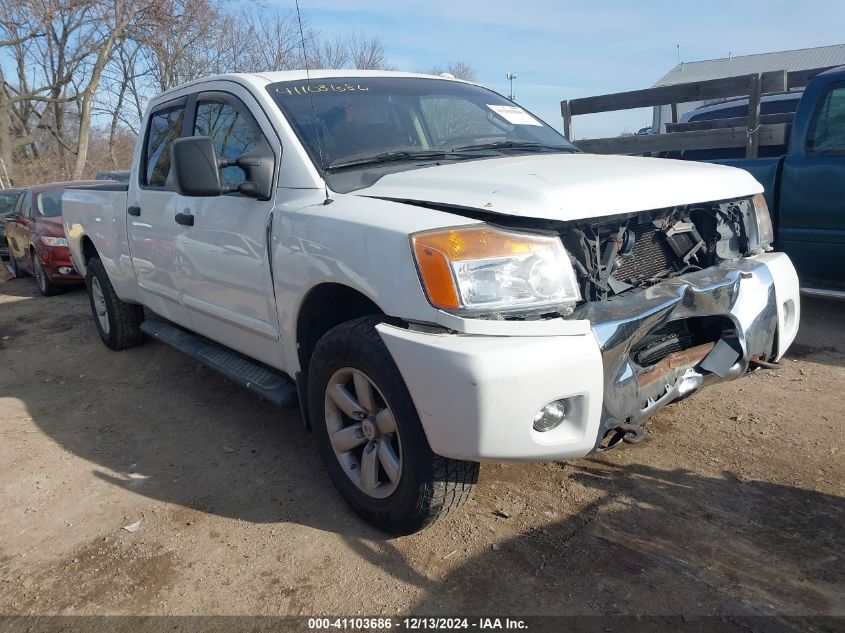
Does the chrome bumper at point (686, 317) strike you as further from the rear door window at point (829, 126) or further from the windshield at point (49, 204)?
the windshield at point (49, 204)

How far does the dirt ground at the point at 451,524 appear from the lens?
2.43 meters

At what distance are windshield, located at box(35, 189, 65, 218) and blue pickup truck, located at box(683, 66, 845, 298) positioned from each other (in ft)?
29.5

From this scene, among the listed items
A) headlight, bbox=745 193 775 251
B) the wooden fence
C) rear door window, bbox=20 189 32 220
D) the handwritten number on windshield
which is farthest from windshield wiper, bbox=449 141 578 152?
rear door window, bbox=20 189 32 220

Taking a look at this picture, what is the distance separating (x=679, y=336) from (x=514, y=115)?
1.76 metres

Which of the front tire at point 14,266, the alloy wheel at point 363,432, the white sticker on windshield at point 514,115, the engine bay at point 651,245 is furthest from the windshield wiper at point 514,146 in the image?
the front tire at point 14,266

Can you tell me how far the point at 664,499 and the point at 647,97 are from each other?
532 centimetres

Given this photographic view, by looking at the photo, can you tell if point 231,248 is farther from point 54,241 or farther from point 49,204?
point 49,204

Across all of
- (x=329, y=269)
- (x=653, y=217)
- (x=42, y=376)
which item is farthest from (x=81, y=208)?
(x=653, y=217)

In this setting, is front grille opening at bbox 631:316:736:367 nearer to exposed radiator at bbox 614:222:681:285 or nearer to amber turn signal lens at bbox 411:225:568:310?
exposed radiator at bbox 614:222:681:285

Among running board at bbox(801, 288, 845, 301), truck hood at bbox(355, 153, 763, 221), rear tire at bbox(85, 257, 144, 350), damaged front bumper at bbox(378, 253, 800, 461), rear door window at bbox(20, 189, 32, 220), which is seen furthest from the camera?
rear door window at bbox(20, 189, 32, 220)

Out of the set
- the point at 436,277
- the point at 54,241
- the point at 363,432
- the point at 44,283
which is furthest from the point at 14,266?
the point at 436,277

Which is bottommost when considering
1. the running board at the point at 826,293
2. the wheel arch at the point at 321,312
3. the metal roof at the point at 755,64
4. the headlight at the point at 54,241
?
the running board at the point at 826,293

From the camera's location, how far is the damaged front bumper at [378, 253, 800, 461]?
221cm

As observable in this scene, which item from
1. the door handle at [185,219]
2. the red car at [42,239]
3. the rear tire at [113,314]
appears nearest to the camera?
the door handle at [185,219]
